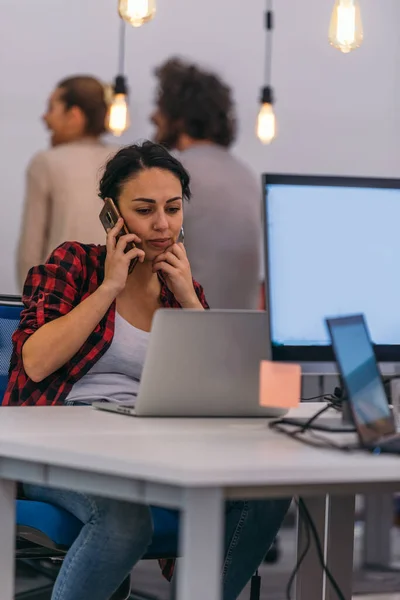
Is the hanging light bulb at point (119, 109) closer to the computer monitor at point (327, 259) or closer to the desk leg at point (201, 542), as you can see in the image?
the computer monitor at point (327, 259)

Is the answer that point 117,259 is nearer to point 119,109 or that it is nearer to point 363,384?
point 363,384

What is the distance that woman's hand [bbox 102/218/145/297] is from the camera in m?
2.03

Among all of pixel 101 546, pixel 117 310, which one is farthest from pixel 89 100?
pixel 101 546

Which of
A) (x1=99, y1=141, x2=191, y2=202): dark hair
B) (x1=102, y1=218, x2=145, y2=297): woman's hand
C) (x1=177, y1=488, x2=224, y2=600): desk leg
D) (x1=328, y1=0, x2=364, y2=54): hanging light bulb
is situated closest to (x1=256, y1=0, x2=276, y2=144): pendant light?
(x1=328, y1=0, x2=364, y2=54): hanging light bulb

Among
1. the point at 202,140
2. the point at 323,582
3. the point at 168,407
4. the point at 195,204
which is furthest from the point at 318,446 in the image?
the point at 202,140

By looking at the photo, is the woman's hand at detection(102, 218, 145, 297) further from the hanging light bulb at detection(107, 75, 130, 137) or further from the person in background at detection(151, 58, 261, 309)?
the hanging light bulb at detection(107, 75, 130, 137)

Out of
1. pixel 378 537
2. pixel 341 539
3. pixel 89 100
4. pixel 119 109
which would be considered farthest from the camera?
pixel 119 109

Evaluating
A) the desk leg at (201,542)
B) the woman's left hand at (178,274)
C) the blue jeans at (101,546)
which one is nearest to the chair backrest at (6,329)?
the woman's left hand at (178,274)

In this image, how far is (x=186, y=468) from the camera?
1.18 m

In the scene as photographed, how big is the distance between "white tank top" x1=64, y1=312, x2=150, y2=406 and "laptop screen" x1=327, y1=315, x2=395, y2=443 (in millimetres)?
642

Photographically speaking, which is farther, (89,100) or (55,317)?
(89,100)

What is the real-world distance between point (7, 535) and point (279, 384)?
1.57ft

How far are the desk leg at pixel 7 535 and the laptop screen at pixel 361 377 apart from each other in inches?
21.2

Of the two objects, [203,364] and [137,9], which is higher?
[137,9]
